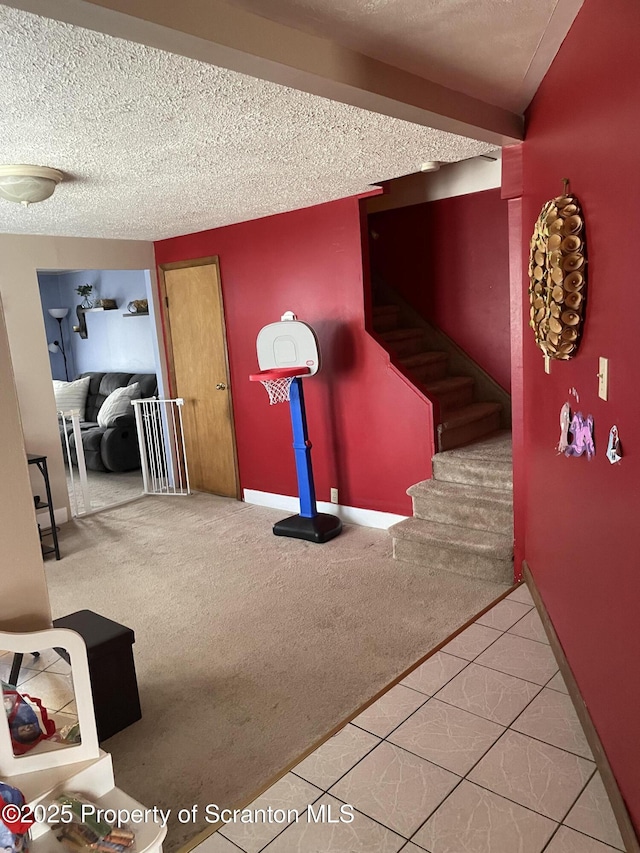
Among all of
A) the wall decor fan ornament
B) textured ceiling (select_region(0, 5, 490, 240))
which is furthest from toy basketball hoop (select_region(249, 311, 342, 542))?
the wall decor fan ornament

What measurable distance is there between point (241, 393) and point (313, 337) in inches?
49.6

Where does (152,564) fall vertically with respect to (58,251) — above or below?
below

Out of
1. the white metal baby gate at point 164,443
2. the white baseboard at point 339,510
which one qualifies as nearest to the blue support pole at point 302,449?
the white baseboard at point 339,510

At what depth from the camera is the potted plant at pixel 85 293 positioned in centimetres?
816

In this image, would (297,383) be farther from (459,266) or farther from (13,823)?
(13,823)

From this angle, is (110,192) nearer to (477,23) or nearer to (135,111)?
(135,111)

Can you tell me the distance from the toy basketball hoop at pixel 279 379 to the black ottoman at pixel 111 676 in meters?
2.11

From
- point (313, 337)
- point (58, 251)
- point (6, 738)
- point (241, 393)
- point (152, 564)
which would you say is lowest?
point (152, 564)

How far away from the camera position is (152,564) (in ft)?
14.0

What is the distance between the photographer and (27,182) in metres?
3.06

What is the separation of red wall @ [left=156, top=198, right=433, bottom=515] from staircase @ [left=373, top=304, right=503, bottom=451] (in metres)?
0.17

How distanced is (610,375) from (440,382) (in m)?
3.01

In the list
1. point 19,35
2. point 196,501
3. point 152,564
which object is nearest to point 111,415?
point 196,501

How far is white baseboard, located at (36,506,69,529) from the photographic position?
500 centimetres
